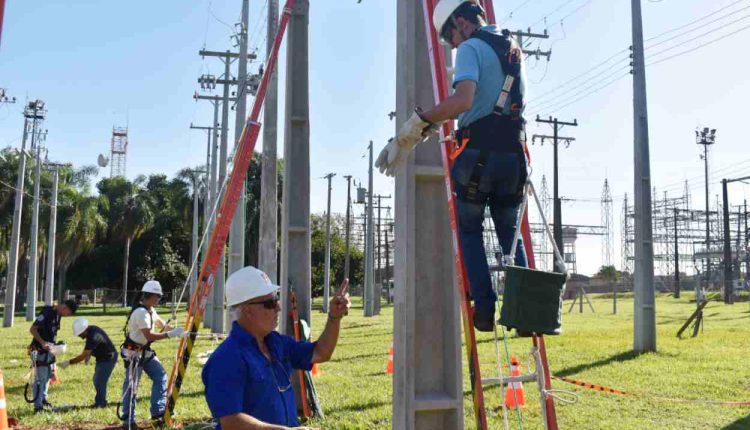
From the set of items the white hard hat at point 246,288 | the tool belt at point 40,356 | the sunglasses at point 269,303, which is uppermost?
the white hard hat at point 246,288

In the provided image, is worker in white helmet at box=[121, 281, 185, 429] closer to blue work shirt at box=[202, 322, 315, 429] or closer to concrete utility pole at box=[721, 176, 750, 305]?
blue work shirt at box=[202, 322, 315, 429]

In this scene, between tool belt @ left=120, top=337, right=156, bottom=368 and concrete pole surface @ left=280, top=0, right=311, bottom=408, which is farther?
concrete pole surface @ left=280, top=0, right=311, bottom=408

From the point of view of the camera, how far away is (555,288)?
3480 millimetres

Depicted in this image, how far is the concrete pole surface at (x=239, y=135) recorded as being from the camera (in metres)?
19.5

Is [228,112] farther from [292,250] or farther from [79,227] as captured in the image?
[79,227]

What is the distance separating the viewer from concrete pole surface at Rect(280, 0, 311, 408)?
383 inches

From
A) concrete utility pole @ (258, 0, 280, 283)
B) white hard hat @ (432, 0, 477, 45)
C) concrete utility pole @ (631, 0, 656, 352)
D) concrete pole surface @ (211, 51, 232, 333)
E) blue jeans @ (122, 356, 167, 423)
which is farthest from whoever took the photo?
concrete pole surface @ (211, 51, 232, 333)

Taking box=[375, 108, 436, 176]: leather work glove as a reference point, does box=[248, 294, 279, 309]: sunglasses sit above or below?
below

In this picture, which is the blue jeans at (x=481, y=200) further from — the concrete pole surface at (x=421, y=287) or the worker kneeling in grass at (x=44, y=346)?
the worker kneeling in grass at (x=44, y=346)

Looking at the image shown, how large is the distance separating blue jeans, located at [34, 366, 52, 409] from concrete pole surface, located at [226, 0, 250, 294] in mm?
5036

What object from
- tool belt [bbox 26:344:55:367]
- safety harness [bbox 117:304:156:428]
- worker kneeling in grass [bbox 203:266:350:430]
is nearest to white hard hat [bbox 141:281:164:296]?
safety harness [bbox 117:304:156:428]

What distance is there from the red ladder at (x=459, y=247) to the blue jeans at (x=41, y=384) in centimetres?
925

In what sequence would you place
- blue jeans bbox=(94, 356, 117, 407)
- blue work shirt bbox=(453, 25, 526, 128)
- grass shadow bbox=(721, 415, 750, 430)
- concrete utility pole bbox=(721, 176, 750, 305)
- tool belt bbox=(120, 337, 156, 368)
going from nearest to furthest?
blue work shirt bbox=(453, 25, 526, 128)
grass shadow bbox=(721, 415, 750, 430)
tool belt bbox=(120, 337, 156, 368)
blue jeans bbox=(94, 356, 117, 407)
concrete utility pole bbox=(721, 176, 750, 305)

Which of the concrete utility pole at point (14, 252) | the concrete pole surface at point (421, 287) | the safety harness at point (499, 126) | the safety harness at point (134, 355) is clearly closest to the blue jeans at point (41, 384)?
the safety harness at point (134, 355)
